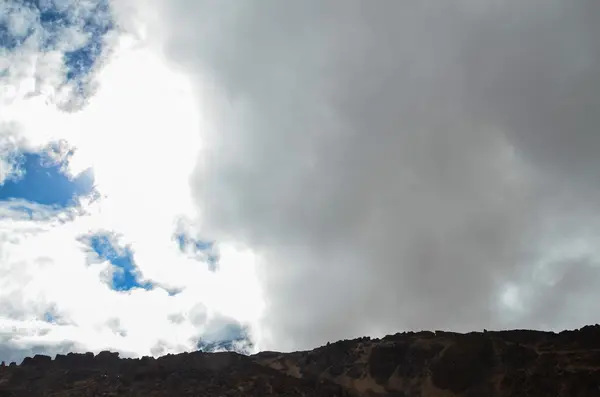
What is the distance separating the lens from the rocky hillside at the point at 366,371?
102750 millimetres

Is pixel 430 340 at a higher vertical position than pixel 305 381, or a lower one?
higher

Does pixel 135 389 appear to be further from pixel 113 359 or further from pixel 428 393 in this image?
pixel 428 393

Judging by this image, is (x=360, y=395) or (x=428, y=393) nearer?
(x=428, y=393)

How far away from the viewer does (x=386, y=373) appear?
127m

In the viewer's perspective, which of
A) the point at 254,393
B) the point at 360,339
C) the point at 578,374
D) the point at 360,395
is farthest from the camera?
the point at 360,339

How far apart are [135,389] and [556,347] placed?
10354 cm

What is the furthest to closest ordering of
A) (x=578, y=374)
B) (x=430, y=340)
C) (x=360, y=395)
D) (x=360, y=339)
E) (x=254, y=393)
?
(x=360, y=339) < (x=430, y=340) < (x=360, y=395) < (x=254, y=393) < (x=578, y=374)

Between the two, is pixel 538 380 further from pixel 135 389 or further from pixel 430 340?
pixel 135 389

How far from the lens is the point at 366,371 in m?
132

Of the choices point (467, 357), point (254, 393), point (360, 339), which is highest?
point (360, 339)

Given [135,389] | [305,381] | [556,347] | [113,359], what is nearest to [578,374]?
[556,347]

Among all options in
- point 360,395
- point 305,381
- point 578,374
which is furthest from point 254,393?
point 578,374

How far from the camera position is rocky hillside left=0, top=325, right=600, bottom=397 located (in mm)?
102750

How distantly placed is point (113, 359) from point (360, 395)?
81.9m
